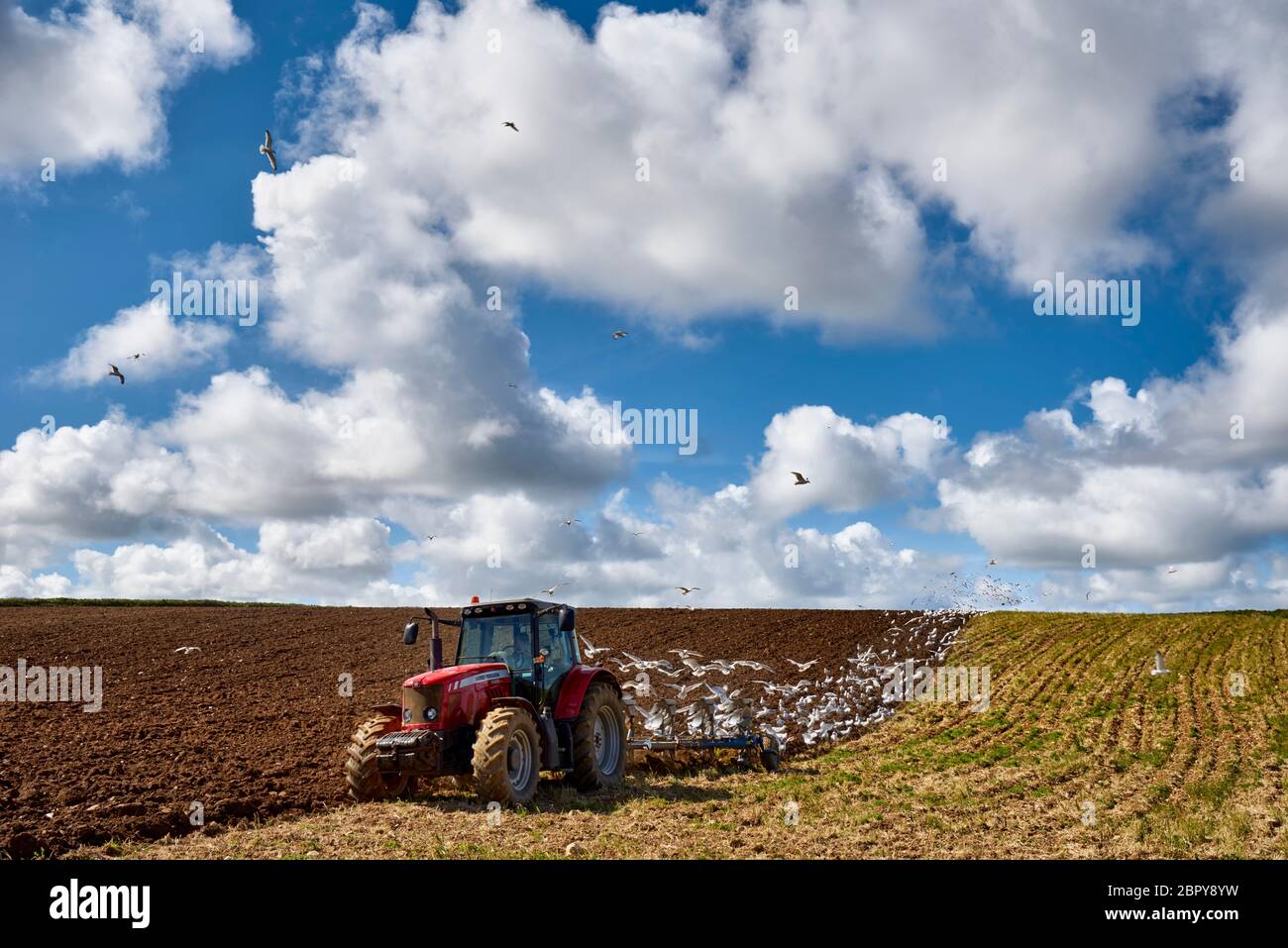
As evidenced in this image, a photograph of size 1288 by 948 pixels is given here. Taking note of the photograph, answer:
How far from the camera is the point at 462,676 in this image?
12.5 m

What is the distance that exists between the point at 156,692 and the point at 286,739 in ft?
24.5

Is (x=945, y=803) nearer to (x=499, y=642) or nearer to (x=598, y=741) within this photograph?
(x=598, y=741)

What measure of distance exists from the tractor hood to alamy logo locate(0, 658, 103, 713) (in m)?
10.7

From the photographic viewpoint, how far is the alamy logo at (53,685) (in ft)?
65.9

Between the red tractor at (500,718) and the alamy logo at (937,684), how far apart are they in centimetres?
1288

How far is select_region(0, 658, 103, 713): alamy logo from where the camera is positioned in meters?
20.1

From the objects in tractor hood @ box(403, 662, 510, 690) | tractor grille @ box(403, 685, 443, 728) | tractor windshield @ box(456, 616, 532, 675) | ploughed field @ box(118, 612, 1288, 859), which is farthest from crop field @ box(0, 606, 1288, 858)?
tractor windshield @ box(456, 616, 532, 675)

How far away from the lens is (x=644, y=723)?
16922mm

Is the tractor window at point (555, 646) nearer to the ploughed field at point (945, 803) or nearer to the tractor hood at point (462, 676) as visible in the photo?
the tractor hood at point (462, 676)
